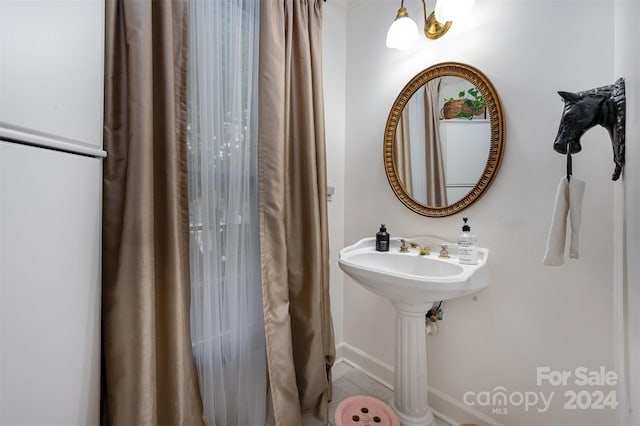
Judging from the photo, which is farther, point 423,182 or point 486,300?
point 423,182

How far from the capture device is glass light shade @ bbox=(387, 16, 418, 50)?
1326mm

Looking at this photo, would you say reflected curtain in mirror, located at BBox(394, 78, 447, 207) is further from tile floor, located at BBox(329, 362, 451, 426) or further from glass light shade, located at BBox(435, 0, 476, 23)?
tile floor, located at BBox(329, 362, 451, 426)

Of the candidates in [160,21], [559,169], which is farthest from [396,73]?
[160,21]

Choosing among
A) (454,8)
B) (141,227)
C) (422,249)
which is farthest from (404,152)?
(141,227)

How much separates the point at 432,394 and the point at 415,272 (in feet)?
2.25

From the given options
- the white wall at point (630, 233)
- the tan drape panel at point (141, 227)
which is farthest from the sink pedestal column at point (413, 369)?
the tan drape panel at point (141, 227)

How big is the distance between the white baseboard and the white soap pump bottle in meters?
0.75

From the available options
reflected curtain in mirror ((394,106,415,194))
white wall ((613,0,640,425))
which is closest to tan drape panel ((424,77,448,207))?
reflected curtain in mirror ((394,106,415,194))

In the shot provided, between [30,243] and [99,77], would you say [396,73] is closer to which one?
[99,77]

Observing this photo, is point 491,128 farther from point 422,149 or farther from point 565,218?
point 565,218

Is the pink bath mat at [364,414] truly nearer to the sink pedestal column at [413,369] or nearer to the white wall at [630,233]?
the sink pedestal column at [413,369]

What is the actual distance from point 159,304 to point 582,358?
1608 mm

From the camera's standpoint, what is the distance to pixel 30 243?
1.83ft

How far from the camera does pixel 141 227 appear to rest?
0.86m
